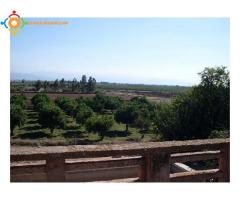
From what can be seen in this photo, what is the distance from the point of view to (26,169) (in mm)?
3523

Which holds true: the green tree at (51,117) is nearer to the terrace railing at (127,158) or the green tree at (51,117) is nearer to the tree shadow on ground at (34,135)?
the tree shadow on ground at (34,135)

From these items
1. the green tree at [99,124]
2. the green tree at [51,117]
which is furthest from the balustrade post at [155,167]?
the green tree at [51,117]

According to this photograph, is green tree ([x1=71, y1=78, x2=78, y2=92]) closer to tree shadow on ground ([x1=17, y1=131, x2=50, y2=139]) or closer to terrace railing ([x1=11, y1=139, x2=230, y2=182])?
tree shadow on ground ([x1=17, y1=131, x2=50, y2=139])

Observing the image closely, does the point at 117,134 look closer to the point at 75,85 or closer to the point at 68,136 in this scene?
the point at 68,136

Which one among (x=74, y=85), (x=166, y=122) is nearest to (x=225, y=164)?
(x=166, y=122)

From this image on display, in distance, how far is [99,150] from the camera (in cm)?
343

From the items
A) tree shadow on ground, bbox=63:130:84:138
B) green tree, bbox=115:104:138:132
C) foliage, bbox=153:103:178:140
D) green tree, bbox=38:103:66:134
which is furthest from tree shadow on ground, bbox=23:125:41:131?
foliage, bbox=153:103:178:140

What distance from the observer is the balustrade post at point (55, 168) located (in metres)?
3.32

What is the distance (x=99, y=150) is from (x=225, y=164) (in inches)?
80.7

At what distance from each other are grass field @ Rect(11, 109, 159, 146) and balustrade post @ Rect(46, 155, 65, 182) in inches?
951

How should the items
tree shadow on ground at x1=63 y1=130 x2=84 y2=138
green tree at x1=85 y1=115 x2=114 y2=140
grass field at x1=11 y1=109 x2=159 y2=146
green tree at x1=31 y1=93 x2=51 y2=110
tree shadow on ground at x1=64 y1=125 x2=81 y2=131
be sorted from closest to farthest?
grass field at x1=11 y1=109 x2=159 y2=146, green tree at x1=85 y1=115 x2=114 y2=140, tree shadow on ground at x1=63 y1=130 x2=84 y2=138, tree shadow on ground at x1=64 y1=125 x2=81 y2=131, green tree at x1=31 y1=93 x2=51 y2=110

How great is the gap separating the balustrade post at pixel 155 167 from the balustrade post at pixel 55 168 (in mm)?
1074

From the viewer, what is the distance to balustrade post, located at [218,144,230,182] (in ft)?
13.7

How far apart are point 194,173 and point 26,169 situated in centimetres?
236
